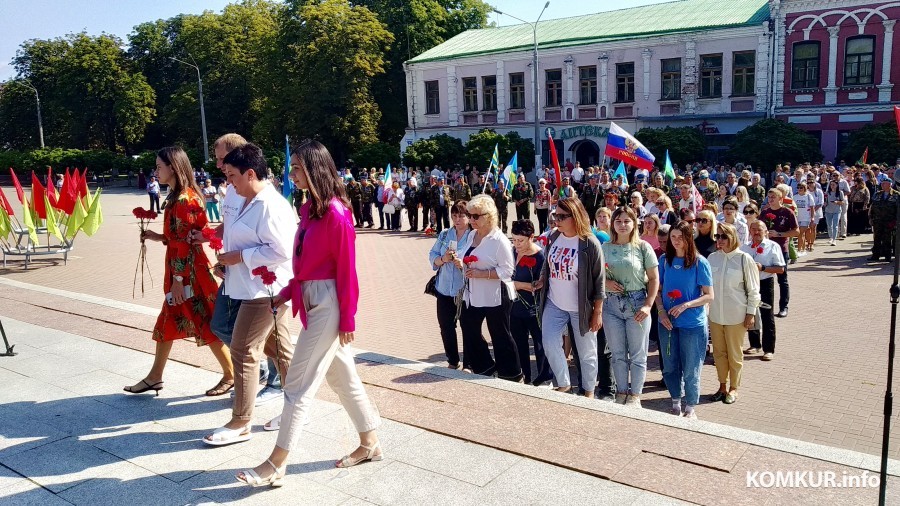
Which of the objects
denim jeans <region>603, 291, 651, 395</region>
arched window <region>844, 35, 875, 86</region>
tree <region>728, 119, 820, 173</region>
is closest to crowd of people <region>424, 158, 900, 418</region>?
denim jeans <region>603, 291, 651, 395</region>

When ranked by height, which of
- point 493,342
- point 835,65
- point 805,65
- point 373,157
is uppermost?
point 805,65

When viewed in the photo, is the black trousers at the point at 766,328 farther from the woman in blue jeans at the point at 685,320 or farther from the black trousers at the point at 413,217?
the black trousers at the point at 413,217

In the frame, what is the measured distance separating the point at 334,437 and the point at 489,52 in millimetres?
38621

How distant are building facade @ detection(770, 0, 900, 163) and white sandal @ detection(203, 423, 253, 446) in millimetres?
31887

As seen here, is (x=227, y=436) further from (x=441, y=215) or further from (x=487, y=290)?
(x=441, y=215)

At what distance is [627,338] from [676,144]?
27.0m

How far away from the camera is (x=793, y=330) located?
372 inches

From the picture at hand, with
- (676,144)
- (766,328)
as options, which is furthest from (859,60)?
(766,328)

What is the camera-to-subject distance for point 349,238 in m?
4.52

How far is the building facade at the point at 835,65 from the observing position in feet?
101

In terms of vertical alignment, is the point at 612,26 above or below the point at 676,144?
above

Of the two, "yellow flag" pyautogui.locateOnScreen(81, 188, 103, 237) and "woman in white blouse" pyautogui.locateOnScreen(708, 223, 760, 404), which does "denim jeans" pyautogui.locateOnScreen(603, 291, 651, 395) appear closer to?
"woman in white blouse" pyautogui.locateOnScreen(708, 223, 760, 404)

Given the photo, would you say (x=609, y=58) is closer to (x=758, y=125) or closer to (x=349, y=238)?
(x=758, y=125)

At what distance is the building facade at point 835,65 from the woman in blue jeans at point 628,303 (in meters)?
29.0
